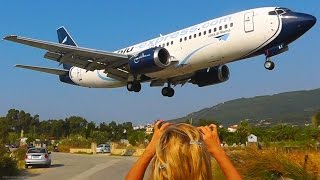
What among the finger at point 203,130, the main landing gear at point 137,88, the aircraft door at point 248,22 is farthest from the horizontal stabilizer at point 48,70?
the finger at point 203,130

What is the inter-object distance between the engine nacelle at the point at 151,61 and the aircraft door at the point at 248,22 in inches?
158

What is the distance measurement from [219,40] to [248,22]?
5.11ft

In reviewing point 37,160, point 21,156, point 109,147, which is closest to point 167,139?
point 37,160

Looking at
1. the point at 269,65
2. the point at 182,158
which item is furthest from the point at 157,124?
the point at 269,65

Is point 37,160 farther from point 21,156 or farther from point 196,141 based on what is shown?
point 196,141

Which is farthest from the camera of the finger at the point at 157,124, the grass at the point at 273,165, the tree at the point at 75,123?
the tree at the point at 75,123

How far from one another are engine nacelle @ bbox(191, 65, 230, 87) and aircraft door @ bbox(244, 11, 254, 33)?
4.48 m

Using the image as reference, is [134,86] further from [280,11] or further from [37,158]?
[280,11]

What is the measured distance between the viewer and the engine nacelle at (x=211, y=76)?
27.6m

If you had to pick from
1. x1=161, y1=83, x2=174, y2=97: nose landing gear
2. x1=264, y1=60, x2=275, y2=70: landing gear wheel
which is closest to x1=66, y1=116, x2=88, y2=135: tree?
x1=161, y1=83, x2=174, y2=97: nose landing gear

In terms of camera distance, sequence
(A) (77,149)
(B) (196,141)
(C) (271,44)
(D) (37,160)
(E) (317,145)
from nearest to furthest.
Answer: (B) (196,141) < (E) (317,145) < (C) (271,44) < (D) (37,160) < (A) (77,149)

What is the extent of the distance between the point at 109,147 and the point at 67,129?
2471 inches

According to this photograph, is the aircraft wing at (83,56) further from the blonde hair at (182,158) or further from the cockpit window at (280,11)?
the blonde hair at (182,158)

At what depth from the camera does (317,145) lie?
12.1 meters
